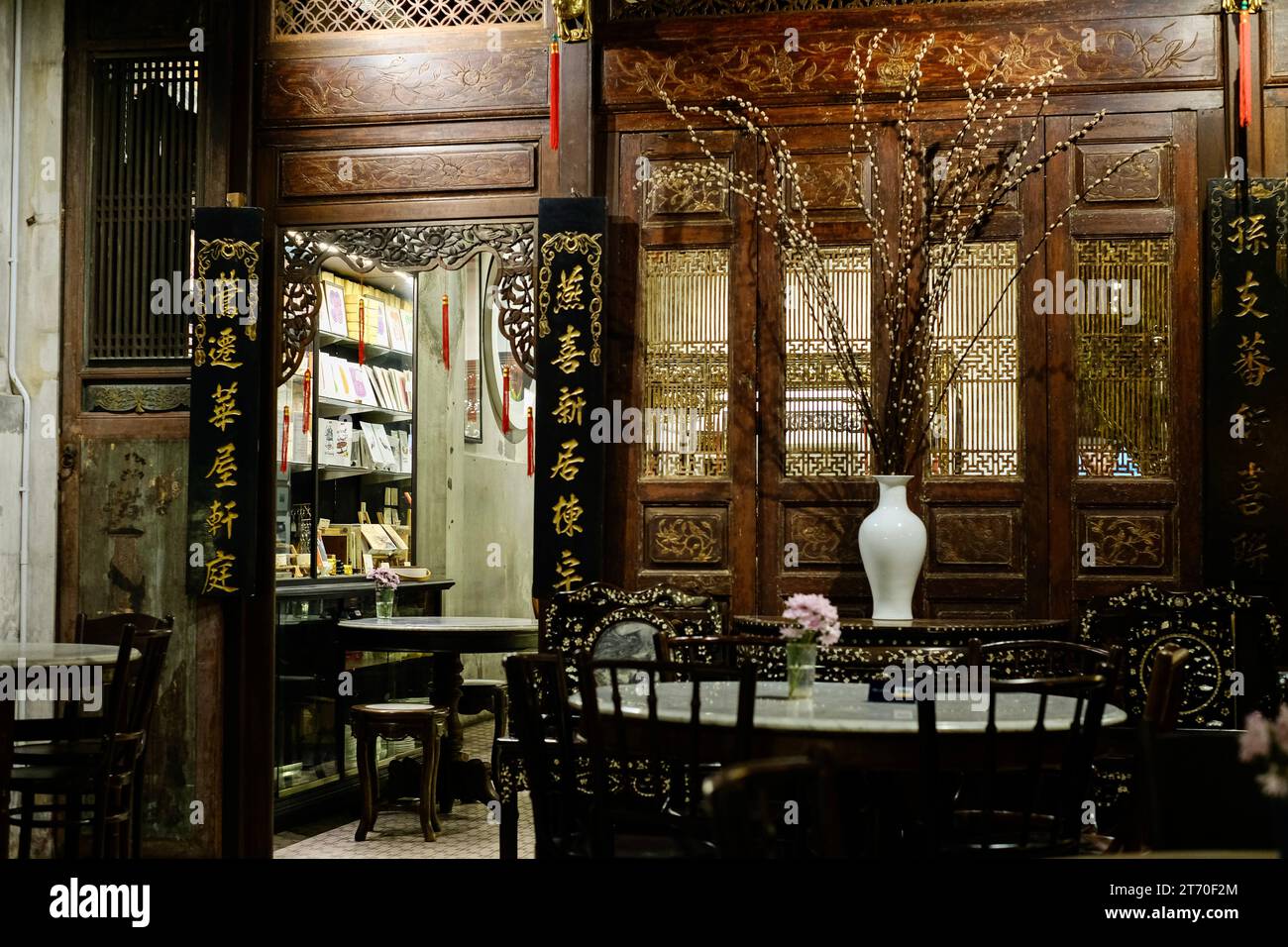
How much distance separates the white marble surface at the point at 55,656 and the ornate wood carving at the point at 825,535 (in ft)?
7.95

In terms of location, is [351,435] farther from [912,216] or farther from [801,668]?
[801,668]

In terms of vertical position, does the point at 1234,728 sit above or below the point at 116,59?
below

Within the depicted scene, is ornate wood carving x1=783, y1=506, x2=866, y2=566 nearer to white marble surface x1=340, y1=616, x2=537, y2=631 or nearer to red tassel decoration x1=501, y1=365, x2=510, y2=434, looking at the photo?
white marble surface x1=340, y1=616, x2=537, y2=631

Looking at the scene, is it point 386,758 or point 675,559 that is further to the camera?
point 386,758

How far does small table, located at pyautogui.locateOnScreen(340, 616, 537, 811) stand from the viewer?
574cm

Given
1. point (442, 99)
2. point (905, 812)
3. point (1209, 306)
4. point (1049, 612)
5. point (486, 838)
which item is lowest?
point (486, 838)

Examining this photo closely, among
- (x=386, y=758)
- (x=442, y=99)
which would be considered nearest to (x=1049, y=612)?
(x=442, y=99)

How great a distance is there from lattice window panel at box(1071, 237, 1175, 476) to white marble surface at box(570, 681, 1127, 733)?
1.51 meters

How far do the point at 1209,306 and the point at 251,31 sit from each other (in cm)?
394

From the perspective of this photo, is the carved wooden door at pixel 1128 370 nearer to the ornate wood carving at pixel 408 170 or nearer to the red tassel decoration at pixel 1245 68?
the red tassel decoration at pixel 1245 68

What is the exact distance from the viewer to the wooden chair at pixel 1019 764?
2.66 metres

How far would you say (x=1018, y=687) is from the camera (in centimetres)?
272

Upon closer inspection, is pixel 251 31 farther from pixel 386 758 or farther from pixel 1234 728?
pixel 1234 728
